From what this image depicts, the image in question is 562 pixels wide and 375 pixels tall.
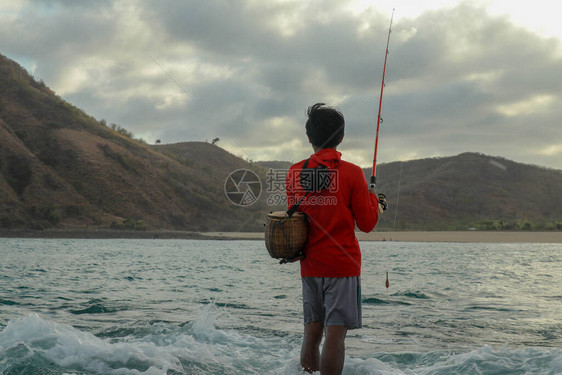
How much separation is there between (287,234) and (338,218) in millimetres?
358

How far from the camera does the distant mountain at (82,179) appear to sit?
45.1m

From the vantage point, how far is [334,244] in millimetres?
3416

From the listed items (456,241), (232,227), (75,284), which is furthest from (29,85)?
(75,284)

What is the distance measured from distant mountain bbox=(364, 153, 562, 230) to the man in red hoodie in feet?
189

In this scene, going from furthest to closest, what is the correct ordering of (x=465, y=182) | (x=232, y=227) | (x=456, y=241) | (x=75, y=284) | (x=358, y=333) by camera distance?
(x=465, y=182) → (x=232, y=227) → (x=456, y=241) → (x=75, y=284) → (x=358, y=333)

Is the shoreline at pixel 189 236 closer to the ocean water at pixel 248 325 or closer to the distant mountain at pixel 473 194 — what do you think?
the distant mountain at pixel 473 194

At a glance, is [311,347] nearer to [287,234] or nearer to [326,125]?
[287,234]

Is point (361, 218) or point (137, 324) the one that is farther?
point (137, 324)

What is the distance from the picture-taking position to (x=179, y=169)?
69.7 meters

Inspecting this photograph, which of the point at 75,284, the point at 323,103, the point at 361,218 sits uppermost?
the point at 323,103

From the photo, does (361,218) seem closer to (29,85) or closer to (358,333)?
(358,333)

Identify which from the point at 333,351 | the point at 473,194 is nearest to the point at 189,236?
the point at 333,351

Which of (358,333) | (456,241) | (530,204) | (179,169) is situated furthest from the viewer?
(530,204)

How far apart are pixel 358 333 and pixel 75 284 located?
759 cm
